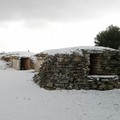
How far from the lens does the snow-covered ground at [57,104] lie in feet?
27.8

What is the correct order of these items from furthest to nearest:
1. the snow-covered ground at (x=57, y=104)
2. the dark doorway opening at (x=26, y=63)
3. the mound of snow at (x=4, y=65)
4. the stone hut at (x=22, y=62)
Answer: the dark doorway opening at (x=26, y=63) < the mound of snow at (x=4, y=65) < the stone hut at (x=22, y=62) < the snow-covered ground at (x=57, y=104)

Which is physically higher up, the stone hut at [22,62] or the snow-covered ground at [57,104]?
the stone hut at [22,62]

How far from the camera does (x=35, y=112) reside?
889cm

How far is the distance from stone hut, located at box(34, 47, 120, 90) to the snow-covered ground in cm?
48

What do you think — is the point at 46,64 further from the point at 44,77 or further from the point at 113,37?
the point at 113,37

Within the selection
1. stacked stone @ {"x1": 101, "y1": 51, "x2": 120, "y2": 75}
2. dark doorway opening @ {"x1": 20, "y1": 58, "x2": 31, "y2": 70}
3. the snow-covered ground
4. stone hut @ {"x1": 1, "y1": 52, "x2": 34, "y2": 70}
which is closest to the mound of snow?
stone hut @ {"x1": 1, "y1": 52, "x2": 34, "y2": 70}

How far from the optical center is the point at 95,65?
1341 cm

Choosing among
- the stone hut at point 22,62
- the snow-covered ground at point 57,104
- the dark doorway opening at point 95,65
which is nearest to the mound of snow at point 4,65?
the stone hut at point 22,62

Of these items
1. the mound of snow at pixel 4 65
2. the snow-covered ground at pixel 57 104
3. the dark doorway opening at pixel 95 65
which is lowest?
the snow-covered ground at pixel 57 104

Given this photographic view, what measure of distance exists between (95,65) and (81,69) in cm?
113

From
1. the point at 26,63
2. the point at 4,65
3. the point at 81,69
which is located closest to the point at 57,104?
the point at 81,69

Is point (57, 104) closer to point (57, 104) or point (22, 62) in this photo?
point (57, 104)

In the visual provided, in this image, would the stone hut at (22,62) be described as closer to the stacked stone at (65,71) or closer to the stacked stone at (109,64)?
the stacked stone at (65,71)

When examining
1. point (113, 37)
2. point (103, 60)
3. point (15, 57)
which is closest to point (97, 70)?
point (103, 60)
